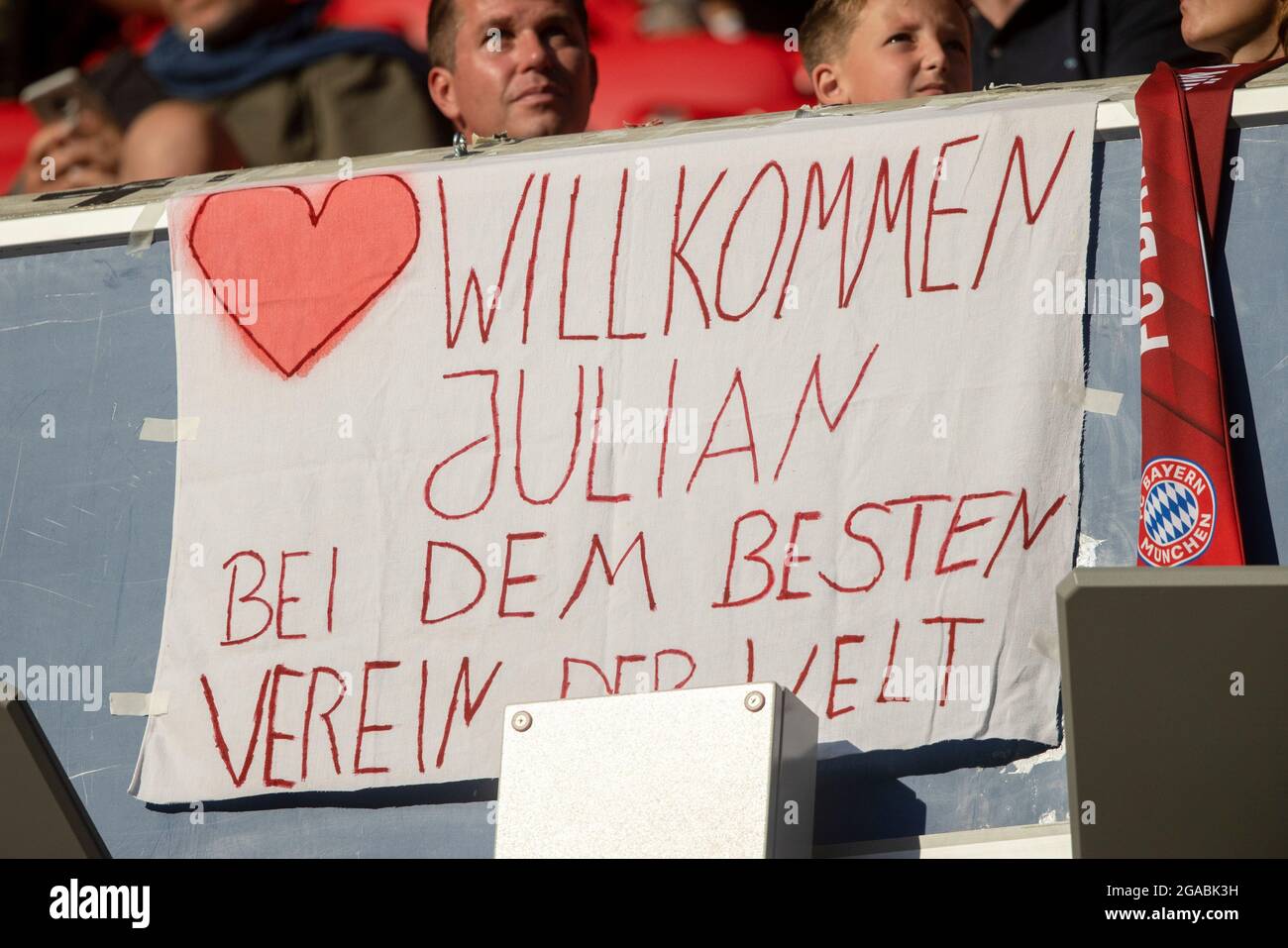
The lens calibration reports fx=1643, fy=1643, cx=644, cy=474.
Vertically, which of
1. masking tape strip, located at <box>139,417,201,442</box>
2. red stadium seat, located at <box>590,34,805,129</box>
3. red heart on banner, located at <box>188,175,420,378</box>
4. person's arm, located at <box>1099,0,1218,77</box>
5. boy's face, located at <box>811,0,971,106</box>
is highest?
red stadium seat, located at <box>590,34,805,129</box>

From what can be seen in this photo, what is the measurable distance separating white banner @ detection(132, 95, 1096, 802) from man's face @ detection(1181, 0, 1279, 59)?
58 centimetres

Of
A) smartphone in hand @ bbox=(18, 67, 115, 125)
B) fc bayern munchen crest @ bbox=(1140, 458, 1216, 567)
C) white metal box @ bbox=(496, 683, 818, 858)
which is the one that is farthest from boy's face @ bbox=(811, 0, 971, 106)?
smartphone in hand @ bbox=(18, 67, 115, 125)

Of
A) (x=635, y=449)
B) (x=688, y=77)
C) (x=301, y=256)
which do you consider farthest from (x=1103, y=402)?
(x=688, y=77)

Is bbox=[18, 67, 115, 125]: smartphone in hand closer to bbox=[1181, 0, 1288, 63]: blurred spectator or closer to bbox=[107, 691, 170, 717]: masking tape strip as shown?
bbox=[107, 691, 170, 717]: masking tape strip

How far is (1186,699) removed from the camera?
1137mm

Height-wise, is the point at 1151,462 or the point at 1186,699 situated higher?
the point at 1151,462

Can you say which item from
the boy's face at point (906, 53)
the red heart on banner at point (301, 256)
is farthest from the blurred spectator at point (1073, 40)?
the red heart on banner at point (301, 256)

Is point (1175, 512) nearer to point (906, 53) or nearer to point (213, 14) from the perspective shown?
point (906, 53)

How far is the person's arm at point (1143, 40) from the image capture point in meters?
2.90

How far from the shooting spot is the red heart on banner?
2.35 metres

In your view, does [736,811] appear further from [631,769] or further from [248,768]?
[248,768]
